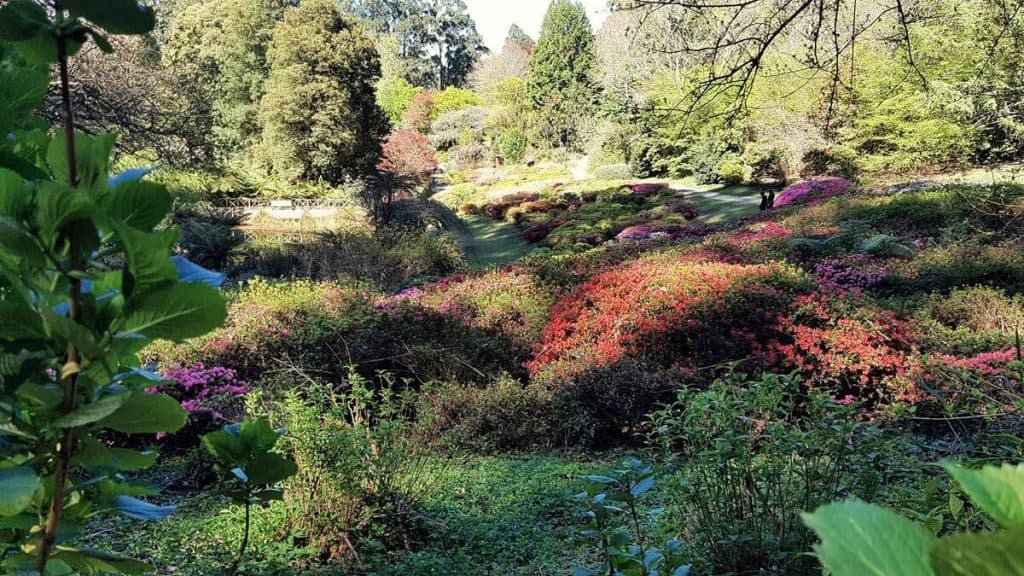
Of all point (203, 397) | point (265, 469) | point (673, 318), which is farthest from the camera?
point (673, 318)

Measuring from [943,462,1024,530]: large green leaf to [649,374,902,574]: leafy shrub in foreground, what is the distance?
206cm

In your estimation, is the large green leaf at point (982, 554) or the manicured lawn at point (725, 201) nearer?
the large green leaf at point (982, 554)

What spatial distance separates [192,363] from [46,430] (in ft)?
20.4

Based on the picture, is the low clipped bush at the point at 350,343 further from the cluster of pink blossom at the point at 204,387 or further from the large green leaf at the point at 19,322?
the large green leaf at the point at 19,322

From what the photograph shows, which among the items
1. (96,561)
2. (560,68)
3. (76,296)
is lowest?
(96,561)

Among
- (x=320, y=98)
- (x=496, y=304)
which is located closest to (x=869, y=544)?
(x=496, y=304)

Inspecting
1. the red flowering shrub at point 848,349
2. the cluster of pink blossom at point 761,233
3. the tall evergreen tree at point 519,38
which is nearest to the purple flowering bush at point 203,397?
the red flowering shrub at point 848,349

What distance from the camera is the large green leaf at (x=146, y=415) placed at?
0.48 meters

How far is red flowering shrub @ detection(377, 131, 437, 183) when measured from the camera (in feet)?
78.6

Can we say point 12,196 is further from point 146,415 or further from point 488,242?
point 488,242

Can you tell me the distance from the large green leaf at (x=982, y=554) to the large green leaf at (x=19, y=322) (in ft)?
1.78

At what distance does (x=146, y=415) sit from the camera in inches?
19.3

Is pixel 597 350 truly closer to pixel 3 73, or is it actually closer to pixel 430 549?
pixel 430 549

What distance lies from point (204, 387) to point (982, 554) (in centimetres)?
584
